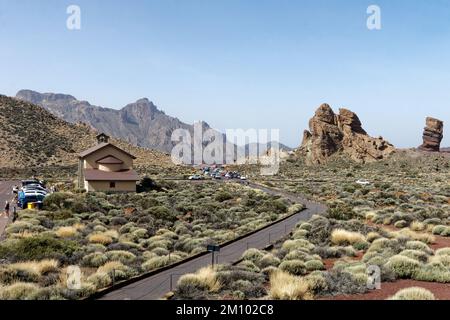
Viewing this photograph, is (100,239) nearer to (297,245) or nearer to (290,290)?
(297,245)

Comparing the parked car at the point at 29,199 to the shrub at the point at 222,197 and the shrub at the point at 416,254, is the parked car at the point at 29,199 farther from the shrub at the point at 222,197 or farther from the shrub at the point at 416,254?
the shrub at the point at 416,254

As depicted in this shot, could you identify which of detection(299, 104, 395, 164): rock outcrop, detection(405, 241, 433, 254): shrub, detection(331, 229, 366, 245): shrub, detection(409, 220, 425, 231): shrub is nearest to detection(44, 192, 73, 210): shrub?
detection(331, 229, 366, 245): shrub

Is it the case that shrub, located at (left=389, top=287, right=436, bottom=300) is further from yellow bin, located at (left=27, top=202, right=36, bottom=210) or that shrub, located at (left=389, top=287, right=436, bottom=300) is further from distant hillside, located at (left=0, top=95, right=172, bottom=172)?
distant hillside, located at (left=0, top=95, right=172, bottom=172)

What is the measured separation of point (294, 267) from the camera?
15.9 metres

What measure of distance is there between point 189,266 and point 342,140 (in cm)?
10887

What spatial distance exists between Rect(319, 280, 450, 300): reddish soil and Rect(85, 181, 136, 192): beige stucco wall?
35854 mm

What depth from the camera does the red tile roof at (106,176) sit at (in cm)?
4585

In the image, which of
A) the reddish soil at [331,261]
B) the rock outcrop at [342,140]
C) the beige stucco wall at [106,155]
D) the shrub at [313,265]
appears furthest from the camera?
the rock outcrop at [342,140]

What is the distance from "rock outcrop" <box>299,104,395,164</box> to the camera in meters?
116

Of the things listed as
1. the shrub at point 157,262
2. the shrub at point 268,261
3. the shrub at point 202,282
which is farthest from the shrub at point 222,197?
the shrub at point 202,282

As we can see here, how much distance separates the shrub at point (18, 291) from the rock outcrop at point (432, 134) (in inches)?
4923

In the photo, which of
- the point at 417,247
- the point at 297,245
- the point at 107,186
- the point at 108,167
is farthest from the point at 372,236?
the point at 108,167

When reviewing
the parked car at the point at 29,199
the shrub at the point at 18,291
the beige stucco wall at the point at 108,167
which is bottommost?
the shrub at the point at 18,291

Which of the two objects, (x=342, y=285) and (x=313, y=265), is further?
(x=313, y=265)
